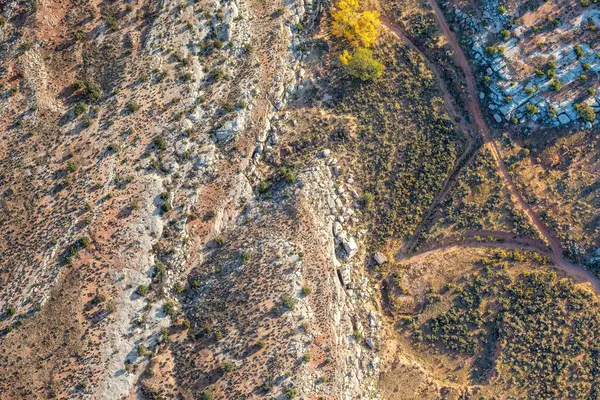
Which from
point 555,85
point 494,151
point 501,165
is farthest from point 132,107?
point 555,85

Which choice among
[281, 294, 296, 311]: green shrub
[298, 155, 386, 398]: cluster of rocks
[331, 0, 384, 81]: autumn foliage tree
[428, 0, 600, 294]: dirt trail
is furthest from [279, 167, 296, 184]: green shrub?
[428, 0, 600, 294]: dirt trail

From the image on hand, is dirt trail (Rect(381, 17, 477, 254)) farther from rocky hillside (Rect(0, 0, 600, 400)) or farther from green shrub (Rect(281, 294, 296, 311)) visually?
green shrub (Rect(281, 294, 296, 311))

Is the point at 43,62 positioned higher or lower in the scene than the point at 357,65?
higher

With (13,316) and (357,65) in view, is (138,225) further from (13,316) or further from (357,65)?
(357,65)

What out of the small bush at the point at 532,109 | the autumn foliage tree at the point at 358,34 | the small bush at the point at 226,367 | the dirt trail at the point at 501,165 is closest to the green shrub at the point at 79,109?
the autumn foliage tree at the point at 358,34

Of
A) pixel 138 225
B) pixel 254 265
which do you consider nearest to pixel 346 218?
pixel 254 265

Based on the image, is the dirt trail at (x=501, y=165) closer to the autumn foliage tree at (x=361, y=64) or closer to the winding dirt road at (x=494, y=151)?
the winding dirt road at (x=494, y=151)
